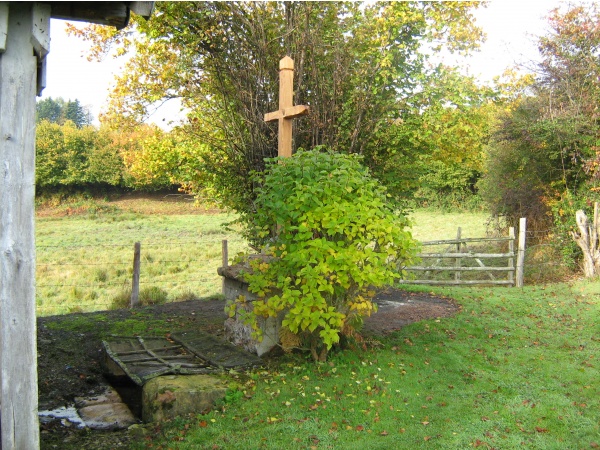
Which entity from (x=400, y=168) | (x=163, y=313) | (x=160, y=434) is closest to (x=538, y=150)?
(x=400, y=168)

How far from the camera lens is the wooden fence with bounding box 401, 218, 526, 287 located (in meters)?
11.9

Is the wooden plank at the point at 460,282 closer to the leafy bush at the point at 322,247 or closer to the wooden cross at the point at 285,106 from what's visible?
the wooden cross at the point at 285,106

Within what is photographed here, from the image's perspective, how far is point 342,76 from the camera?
8.76 m

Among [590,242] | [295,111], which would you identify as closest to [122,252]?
[295,111]

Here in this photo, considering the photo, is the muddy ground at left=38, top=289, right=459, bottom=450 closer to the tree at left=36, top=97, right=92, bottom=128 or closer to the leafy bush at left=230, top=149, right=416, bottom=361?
the leafy bush at left=230, top=149, right=416, bottom=361

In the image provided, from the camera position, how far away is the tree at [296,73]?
8.59 metres

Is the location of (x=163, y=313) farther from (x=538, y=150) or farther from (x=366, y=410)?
(x=538, y=150)

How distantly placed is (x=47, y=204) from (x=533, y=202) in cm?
2705

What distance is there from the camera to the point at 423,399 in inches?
198

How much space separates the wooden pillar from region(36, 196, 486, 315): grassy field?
704 centimetres

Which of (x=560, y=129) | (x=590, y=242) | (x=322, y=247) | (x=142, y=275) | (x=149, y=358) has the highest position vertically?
(x=560, y=129)

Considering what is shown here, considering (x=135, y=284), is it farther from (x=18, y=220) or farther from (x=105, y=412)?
(x=18, y=220)

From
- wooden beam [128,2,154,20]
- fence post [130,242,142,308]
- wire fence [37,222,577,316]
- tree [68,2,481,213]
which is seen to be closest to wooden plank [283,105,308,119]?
tree [68,2,481,213]

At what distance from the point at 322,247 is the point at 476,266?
10.1 metres
